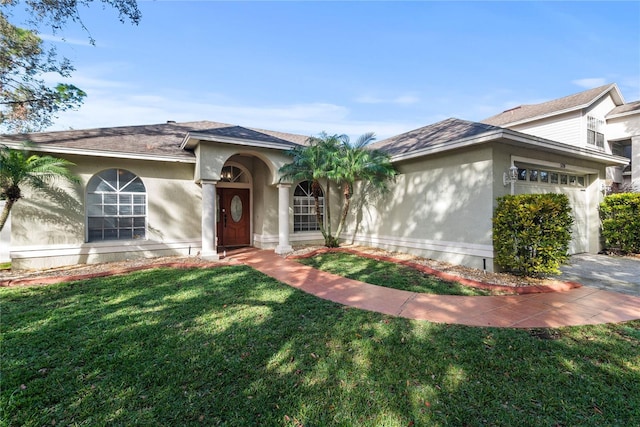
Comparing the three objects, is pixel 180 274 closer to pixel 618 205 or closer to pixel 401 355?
pixel 401 355

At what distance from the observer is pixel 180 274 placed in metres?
6.84

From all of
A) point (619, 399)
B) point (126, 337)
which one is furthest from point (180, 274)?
point (619, 399)

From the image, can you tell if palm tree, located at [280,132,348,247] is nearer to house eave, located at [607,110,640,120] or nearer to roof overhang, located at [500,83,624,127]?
roof overhang, located at [500,83,624,127]

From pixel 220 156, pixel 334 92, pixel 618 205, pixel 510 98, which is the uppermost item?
pixel 510 98

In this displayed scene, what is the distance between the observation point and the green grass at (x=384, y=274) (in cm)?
574

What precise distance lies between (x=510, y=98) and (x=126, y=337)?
25402 millimetres

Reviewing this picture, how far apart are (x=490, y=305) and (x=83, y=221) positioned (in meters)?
10.4

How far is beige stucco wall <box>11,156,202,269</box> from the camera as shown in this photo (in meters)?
7.38

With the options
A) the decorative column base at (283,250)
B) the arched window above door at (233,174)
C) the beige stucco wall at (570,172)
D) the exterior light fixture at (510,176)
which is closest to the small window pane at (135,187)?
the arched window above door at (233,174)

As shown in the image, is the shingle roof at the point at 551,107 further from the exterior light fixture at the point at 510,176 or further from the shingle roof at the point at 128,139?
the shingle roof at the point at 128,139

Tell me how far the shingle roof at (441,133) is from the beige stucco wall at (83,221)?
731 centimetres

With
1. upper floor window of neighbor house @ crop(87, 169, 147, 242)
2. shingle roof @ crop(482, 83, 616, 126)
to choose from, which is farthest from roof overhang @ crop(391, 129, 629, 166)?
upper floor window of neighbor house @ crop(87, 169, 147, 242)

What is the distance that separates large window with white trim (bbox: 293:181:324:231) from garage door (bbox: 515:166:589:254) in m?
6.74

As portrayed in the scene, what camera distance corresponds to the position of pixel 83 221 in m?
8.01
